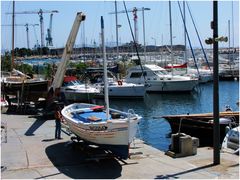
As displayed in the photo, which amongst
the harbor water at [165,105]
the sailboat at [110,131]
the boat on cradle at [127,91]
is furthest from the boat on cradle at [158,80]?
the sailboat at [110,131]

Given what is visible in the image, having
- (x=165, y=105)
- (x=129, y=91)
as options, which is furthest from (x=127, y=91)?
(x=165, y=105)

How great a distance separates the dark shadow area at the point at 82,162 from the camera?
12258 millimetres

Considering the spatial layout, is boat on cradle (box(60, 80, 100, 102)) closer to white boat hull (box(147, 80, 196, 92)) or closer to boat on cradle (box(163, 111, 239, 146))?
white boat hull (box(147, 80, 196, 92))

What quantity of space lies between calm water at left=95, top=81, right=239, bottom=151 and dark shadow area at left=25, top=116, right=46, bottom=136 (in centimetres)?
570

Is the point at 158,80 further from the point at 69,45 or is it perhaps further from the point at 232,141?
the point at 232,141

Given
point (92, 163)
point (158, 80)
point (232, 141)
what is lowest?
point (232, 141)

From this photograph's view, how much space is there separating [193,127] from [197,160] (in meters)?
7.58

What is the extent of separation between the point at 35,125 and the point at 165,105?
23491 millimetres

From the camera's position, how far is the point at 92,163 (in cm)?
1343

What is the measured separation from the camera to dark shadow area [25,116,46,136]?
18.6m

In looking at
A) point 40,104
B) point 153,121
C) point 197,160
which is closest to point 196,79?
point 153,121

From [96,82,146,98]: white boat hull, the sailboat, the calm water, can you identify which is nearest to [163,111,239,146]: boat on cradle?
the calm water

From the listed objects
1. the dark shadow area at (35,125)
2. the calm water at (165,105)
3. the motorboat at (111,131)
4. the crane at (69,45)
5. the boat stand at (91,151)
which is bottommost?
the calm water at (165,105)

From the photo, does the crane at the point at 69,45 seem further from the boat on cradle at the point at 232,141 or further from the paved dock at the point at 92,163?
the boat on cradle at the point at 232,141
